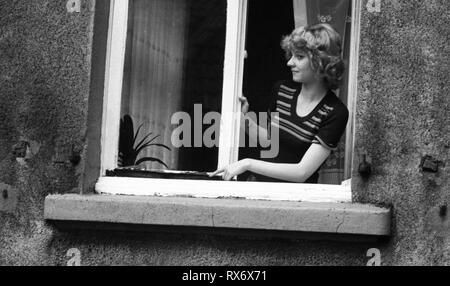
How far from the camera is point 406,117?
222 inches

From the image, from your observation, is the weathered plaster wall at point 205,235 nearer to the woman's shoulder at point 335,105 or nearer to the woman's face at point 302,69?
the woman's shoulder at point 335,105

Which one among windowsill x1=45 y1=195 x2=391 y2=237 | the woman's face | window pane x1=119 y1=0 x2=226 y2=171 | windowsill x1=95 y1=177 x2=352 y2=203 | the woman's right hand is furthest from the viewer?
window pane x1=119 y1=0 x2=226 y2=171

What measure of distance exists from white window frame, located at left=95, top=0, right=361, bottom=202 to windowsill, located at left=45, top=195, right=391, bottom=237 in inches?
4.6

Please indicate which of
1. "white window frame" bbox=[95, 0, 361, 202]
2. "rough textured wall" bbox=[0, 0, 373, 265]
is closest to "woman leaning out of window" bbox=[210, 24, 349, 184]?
"white window frame" bbox=[95, 0, 361, 202]

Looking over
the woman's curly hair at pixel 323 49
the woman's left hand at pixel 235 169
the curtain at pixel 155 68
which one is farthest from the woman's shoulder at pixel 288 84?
the curtain at pixel 155 68

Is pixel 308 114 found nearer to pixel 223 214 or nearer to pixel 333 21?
pixel 333 21

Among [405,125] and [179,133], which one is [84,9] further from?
[405,125]

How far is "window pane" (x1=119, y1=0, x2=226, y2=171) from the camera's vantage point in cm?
632

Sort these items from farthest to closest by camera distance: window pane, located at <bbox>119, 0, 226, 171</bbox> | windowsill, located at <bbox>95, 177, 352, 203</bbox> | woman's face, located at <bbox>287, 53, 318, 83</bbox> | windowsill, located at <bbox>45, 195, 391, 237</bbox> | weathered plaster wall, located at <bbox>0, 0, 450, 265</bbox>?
window pane, located at <bbox>119, 0, 226, 171</bbox>
woman's face, located at <bbox>287, 53, 318, 83</bbox>
windowsill, located at <bbox>95, 177, 352, 203</bbox>
weathered plaster wall, located at <bbox>0, 0, 450, 265</bbox>
windowsill, located at <bbox>45, 195, 391, 237</bbox>

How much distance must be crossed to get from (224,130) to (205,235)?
745 mm

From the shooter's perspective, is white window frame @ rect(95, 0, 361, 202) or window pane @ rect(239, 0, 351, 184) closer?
white window frame @ rect(95, 0, 361, 202)

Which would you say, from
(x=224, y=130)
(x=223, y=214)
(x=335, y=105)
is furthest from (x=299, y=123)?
(x=223, y=214)

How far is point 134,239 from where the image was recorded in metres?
5.89

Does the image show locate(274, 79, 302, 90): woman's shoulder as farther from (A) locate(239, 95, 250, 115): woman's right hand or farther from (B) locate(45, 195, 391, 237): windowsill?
(B) locate(45, 195, 391, 237): windowsill
